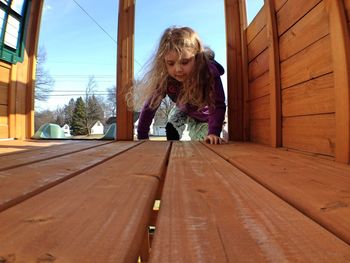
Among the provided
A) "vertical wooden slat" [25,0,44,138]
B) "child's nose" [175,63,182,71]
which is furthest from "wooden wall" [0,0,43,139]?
"child's nose" [175,63,182,71]

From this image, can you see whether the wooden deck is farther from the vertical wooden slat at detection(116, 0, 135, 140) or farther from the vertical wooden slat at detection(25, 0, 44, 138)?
the vertical wooden slat at detection(25, 0, 44, 138)

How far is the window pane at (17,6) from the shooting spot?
9.38 ft

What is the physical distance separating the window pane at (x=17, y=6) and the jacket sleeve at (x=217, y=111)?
183 cm

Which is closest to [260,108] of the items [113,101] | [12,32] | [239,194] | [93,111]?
[239,194]

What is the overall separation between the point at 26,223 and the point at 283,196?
43 cm

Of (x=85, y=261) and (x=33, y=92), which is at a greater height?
(x=33, y=92)

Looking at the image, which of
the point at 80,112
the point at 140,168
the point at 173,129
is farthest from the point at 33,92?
the point at 80,112

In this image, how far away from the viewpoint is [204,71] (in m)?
2.63

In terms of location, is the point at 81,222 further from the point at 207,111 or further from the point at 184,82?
the point at 207,111

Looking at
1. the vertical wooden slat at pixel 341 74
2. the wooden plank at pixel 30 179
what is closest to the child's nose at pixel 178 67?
the vertical wooden slat at pixel 341 74

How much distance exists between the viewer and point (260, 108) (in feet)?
7.41

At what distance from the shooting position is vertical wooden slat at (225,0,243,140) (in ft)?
8.95

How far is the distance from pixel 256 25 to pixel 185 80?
68cm

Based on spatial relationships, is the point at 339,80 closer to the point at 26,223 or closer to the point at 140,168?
the point at 140,168
